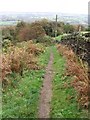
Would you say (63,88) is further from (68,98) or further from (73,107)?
(73,107)

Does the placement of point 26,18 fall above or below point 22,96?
below

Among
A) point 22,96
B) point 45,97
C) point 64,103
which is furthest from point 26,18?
point 64,103

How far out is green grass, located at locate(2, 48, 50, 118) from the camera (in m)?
9.90

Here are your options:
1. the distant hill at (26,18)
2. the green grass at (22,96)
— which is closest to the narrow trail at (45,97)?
the green grass at (22,96)

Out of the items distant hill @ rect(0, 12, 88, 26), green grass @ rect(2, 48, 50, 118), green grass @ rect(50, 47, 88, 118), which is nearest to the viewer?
green grass @ rect(50, 47, 88, 118)

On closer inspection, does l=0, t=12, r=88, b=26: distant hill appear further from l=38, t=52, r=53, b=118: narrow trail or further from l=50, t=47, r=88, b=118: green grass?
l=50, t=47, r=88, b=118: green grass

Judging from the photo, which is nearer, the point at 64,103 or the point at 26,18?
the point at 64,103

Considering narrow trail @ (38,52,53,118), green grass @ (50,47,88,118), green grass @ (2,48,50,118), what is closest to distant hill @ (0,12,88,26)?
green grass @ (2,48,50,118)

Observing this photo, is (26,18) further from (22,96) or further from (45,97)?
(45,97)

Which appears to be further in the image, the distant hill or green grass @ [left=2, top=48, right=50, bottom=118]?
the distant hill

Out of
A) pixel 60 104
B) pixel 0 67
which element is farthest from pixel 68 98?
pixel 0 67

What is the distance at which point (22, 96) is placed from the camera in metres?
12.0

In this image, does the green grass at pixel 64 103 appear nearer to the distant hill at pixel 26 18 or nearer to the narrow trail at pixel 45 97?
the narrow trail at pixel 45 97

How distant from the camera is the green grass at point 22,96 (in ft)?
32.5
